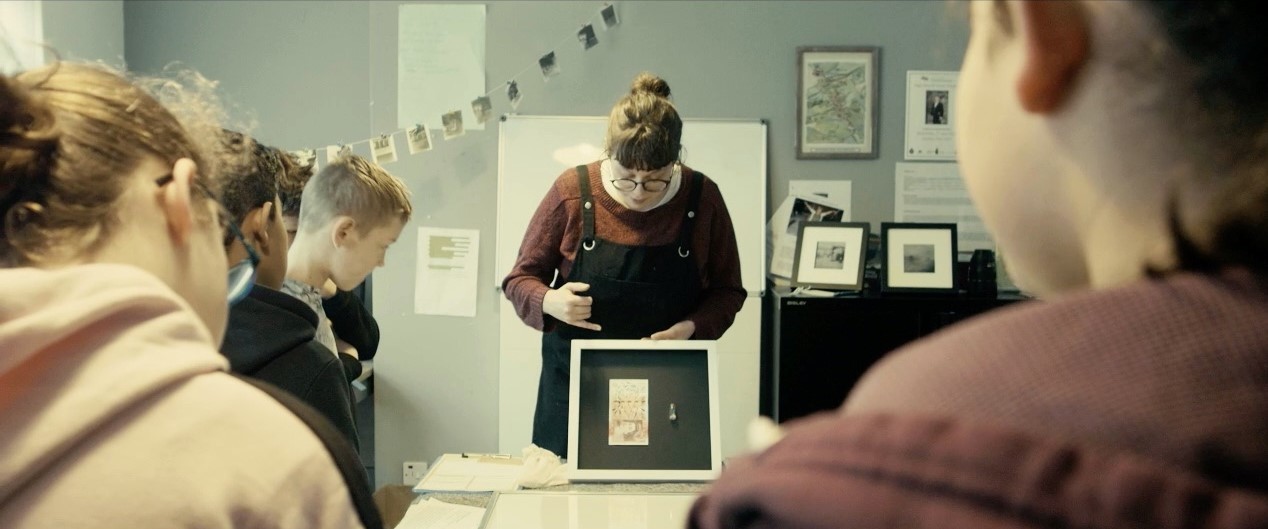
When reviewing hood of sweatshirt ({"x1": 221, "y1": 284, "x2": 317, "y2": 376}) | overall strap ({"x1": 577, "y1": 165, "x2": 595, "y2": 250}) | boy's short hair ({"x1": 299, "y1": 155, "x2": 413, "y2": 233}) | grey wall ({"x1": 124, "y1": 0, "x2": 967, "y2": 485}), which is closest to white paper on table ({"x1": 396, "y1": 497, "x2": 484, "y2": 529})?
hood of sweatshirt ({"x1": 221, "y1": 284, "x2": 317, "y2": 376})

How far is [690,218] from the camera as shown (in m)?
1.97

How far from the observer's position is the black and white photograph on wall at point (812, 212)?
341cm

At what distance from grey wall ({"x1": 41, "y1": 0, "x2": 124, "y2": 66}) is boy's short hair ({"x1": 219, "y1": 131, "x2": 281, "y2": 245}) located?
7.31ft

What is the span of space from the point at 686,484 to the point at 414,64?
2.42 m

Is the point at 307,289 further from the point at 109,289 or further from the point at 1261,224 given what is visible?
the point at 1261,224

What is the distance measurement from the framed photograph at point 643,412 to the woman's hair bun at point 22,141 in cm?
99

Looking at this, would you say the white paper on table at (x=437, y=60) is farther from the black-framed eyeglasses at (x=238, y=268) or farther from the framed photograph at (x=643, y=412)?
the black-framed eyeglasses at (x=238, y=268)

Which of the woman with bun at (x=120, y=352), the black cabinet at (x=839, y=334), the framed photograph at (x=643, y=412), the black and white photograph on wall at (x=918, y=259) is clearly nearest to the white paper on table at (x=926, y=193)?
the black and white photograph on wall at (x=918, y=259)

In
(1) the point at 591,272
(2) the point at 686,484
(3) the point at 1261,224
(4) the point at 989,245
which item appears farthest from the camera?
(4) the point at 989,245

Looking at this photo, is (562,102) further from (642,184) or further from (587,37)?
(642,184)

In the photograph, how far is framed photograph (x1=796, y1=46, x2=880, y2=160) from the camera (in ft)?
11.1

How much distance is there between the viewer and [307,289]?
1565 mm

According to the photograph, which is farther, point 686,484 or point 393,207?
point 393,207

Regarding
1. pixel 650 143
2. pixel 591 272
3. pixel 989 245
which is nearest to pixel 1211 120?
pixel 650 143
